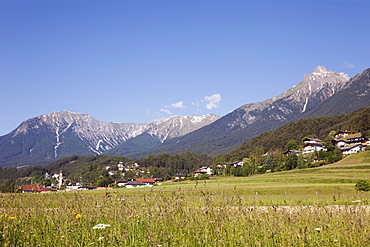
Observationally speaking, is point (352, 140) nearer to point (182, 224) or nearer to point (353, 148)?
point (353, 148)

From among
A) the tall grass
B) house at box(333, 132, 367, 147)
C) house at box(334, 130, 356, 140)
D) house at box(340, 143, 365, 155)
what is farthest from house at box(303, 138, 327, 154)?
the tall grass

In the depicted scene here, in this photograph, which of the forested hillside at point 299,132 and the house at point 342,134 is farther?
the forested hillside at point 299,132

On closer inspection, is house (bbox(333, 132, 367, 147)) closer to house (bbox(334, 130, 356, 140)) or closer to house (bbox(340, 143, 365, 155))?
house (bbox(340, 143, 365, 155))

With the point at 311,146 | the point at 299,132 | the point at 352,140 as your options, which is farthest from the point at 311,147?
the point at 299,132

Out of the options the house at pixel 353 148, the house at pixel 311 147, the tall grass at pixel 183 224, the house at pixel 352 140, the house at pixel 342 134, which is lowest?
the tall grass at pixel 183 224

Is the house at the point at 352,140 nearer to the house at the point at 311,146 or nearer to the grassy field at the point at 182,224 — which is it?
the house at the point at 311,146

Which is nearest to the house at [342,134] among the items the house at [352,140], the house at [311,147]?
the house at [352,140]

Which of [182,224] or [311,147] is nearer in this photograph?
[182,224]

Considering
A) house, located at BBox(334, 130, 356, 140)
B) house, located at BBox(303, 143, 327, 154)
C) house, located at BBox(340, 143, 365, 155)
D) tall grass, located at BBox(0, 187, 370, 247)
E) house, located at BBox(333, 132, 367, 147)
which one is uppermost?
house, located at BBox(334, 130, 356, 140)

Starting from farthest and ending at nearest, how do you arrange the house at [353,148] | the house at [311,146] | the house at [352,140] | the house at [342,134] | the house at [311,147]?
the house at [342,134] < the house at [311,147] < the house at [311,146] < the house at [352,140] < the house at [353,148]

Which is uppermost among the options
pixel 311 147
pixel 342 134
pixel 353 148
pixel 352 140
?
pixel 342 134

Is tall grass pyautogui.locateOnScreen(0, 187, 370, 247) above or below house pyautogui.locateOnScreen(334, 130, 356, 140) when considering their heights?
below

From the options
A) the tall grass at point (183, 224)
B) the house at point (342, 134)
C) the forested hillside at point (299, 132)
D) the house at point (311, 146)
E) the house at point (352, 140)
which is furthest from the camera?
the forested hillside at point (299, 132)

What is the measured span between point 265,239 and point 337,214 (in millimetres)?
2196
